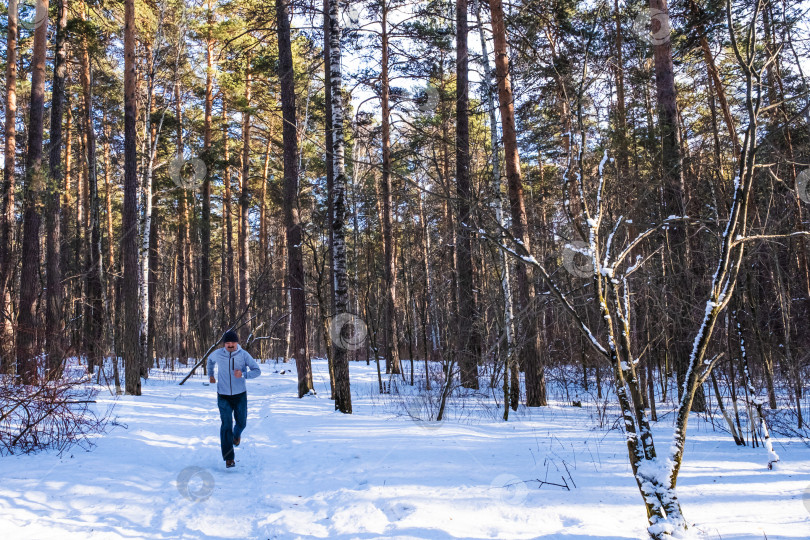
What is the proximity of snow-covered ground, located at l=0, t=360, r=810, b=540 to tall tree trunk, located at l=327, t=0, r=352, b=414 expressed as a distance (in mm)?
1584

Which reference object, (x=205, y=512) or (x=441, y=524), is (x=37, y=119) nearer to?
(x=205, y=512)

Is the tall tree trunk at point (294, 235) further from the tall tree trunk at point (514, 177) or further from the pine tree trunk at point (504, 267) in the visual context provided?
the tall tree trunk at point (514, 177)

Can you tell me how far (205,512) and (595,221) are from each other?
398cm

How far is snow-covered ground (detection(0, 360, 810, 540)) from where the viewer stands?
3656 millimetres

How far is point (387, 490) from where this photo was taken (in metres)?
4.55

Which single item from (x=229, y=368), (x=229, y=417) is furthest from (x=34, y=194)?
(x=229, y=417)

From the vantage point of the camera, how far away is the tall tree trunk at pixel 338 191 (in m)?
8.52

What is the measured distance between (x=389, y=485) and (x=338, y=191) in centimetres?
540

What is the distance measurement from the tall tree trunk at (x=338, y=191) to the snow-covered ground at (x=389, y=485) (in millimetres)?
1584

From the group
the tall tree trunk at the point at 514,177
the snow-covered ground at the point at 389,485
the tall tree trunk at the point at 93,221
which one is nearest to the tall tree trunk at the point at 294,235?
the tall tree trunk at the point at 93,221

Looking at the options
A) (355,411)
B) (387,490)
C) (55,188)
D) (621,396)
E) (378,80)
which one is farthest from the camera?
(378,80)

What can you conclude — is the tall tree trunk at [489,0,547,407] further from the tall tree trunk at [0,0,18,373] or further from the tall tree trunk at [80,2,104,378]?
the tall tree trunk at [0,0,18,373]

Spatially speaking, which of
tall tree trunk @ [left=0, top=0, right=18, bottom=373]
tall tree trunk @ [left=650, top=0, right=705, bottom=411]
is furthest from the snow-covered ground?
tall tree trunk @ [left=0, top=0, right=18, bottom=373]

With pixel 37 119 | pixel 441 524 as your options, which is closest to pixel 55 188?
pixel 37 119
